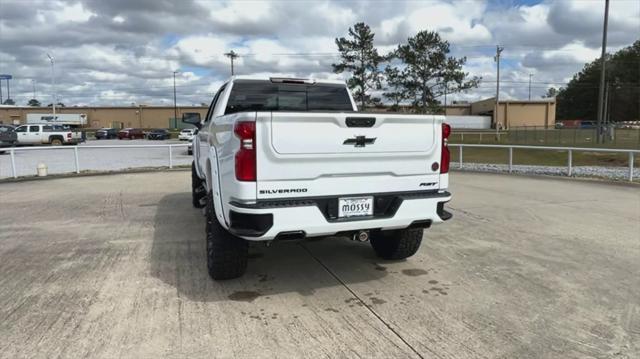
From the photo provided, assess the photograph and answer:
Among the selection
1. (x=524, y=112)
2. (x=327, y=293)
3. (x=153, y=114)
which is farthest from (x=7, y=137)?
(x=524, y=112)

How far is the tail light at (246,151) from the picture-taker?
13.0 feet

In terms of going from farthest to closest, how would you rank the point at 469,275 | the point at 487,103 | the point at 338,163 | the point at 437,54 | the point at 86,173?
the point at 487,103
the point at 437,54
the point at 86,173
the point at 469,275
the point at 338,163

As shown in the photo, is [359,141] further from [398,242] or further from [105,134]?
[105,134]

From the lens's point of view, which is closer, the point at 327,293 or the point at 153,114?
the point at 327,293

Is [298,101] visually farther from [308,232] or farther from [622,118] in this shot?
[622,118]

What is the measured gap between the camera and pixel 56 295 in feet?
14.9

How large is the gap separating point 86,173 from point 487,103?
9310 centimetres

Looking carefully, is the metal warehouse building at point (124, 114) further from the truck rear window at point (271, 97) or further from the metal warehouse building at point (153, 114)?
the truck rear window at point (271, 97)

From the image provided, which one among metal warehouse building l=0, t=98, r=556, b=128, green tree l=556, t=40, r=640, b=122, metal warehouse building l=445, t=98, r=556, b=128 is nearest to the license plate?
metal warehouse building l=0, t=98, r=556, b=128

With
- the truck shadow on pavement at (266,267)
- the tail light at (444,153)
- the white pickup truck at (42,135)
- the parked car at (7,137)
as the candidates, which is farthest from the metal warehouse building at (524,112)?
the tail light at (444,153)

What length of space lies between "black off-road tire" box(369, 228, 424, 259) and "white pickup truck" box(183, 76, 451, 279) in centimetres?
66

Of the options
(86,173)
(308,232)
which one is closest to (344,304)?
(308,232)

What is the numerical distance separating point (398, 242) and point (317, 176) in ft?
5.35

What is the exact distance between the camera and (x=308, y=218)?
4.15 metres
